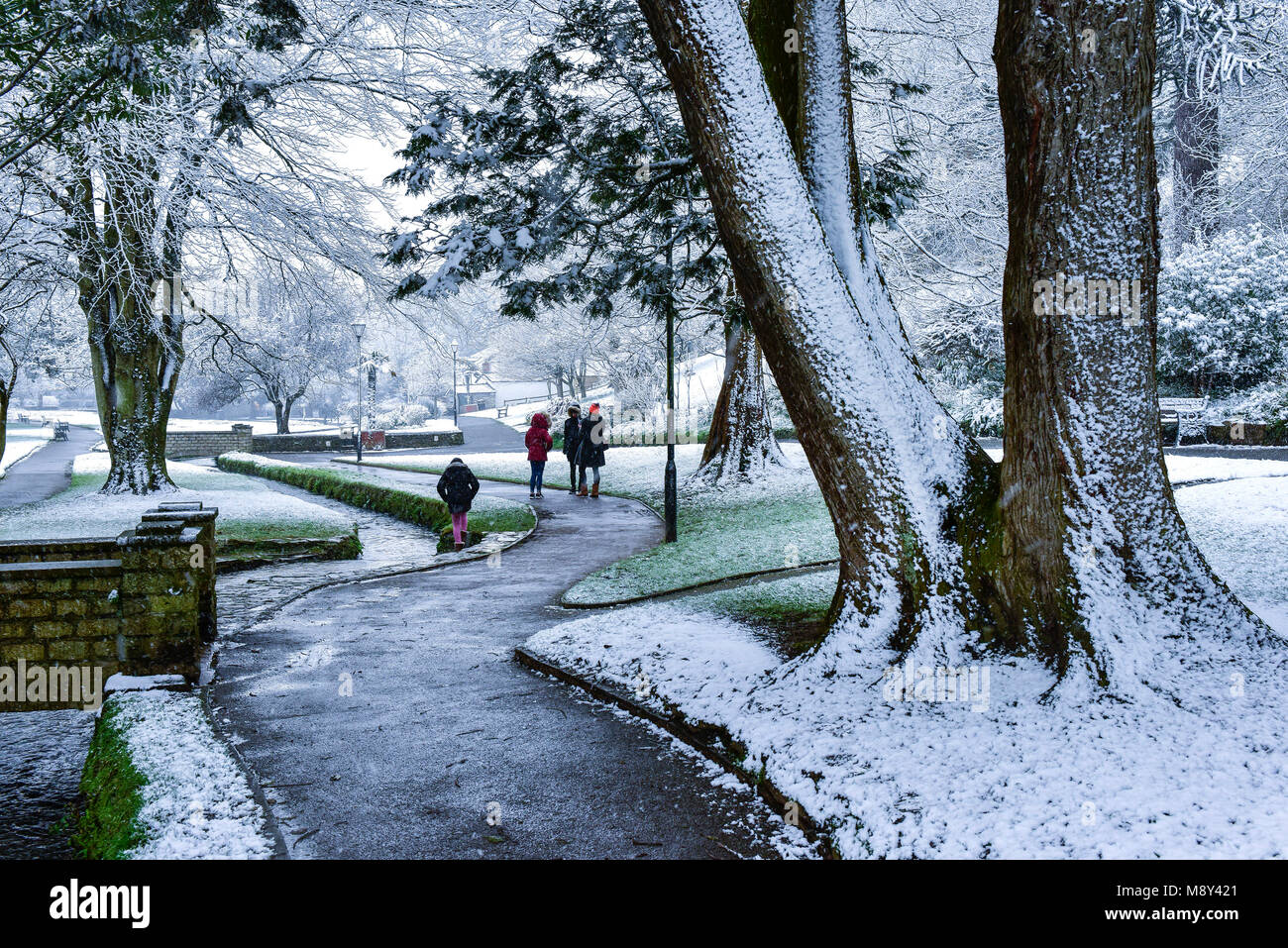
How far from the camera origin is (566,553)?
1289 cm

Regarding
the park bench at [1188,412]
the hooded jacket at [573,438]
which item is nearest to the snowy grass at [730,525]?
the hooded jacket at [573,438]

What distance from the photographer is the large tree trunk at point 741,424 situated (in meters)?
19.5

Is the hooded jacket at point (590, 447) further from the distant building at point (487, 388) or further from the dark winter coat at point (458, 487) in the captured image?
the distant building at point (487, 388)

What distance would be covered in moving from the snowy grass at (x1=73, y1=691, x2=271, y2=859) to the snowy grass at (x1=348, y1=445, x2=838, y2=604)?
14.6ft

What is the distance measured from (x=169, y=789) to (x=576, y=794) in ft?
6.44

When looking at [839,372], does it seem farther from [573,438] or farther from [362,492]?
[362,492]

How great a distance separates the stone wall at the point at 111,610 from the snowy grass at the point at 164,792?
821mm

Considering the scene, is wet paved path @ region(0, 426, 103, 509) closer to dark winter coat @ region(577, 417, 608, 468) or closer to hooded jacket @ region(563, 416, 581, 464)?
hooded jacket @ region(563, 416, 581, 464)

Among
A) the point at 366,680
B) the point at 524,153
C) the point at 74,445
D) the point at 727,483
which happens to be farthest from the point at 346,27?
the point at 74,445

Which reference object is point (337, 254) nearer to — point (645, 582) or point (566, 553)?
point (566, 553)

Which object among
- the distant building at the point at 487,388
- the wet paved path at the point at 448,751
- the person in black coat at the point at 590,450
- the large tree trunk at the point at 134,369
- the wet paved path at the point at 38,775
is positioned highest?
the distant building at the point at 487,388

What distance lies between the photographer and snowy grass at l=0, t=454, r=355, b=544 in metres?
13.5

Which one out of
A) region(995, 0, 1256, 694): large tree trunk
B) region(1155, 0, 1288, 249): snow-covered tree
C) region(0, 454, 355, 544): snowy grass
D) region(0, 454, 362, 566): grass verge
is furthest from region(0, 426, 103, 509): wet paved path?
region(1155, 0, 1288, 249): snow-covered tree

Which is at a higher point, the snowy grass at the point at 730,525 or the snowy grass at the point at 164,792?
the snowy grass at the point at 730,525
